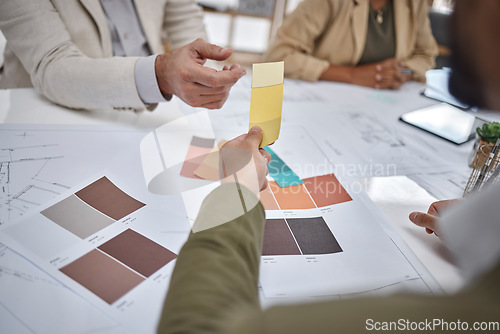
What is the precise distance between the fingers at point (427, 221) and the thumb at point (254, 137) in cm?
34

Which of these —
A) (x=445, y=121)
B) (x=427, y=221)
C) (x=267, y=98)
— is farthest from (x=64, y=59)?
(x=445, y=121)

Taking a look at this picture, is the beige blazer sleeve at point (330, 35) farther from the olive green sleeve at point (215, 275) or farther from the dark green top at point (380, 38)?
the olive green sleeve at point (215, 275)

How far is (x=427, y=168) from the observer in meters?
0.94

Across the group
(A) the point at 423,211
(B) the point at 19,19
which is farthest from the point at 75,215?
(A) the point at 423,211

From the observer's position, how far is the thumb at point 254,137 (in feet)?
2.25

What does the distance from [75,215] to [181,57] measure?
1.48ft

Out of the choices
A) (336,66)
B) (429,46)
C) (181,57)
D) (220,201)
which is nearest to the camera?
(220,201)

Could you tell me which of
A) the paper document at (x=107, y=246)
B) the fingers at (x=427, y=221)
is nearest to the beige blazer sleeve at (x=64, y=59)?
the paper document at (x=107, y=246)

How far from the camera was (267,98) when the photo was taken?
0.73m

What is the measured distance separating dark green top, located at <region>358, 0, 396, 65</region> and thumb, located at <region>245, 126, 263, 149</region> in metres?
1.07

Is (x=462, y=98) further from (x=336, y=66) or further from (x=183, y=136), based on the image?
(x=336, y=66)

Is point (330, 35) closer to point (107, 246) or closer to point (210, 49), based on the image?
point (210, 49)

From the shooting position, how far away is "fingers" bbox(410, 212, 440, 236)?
0.65 metres

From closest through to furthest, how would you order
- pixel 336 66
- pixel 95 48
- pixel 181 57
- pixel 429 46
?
pixel 181 57 < pixel 95 48 < pixel 336 66 < pixel 429 46
